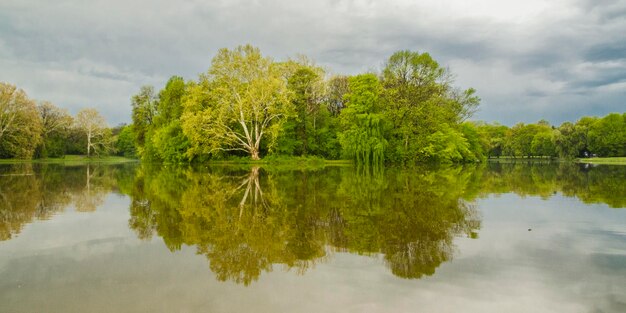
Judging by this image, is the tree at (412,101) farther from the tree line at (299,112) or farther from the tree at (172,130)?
the tree at (172,130)

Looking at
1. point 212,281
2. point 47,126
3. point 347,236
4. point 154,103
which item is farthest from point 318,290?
point 47,126

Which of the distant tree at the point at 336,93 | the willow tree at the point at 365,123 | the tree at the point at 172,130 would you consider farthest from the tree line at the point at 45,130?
the willow tree at the point at 365,123

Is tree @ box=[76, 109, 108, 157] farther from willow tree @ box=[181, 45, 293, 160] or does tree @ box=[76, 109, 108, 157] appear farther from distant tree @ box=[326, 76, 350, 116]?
distant tree @ box=[326, 76, 350, 116]

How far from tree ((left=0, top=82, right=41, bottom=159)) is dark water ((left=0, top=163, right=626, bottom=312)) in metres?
65.7

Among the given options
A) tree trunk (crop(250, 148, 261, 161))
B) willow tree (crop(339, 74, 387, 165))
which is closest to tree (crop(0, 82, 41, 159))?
tree trunk (crop(250, 148, 261, 161))

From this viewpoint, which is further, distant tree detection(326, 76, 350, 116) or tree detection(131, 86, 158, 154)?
tree detection(131, 86, 158, 154)

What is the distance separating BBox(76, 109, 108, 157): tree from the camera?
8581cm

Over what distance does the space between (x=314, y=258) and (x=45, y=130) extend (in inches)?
3438

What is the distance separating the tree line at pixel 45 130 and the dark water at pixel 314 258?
66152 millimetres

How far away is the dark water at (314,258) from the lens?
17.0 feet

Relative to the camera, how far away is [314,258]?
7.11 meters

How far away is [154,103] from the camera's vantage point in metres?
69.9

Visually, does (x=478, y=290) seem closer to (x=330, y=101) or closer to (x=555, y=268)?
Answer: (x=555, y=268)

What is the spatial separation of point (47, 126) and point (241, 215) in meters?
86.2
